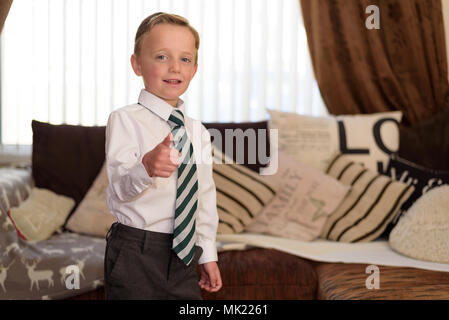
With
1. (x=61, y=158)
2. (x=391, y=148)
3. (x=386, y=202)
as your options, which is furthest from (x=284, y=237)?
(x=61, y=158)

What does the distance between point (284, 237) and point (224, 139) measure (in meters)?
0.58

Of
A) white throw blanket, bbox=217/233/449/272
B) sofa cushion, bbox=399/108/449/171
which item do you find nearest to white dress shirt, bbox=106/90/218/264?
white throw blanket, bbox=217/233/449/272

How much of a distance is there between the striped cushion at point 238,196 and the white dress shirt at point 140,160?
3.06 ft

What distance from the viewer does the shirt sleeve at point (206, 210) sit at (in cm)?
120

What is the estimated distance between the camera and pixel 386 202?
217cm

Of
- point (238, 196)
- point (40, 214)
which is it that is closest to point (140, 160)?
point (238, 196)

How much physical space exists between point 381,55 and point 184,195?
6.95ft

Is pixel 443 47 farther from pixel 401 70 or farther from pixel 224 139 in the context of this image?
pixel 224 139

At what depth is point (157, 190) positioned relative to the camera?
112 cm

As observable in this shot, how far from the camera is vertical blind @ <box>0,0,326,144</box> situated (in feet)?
9.73

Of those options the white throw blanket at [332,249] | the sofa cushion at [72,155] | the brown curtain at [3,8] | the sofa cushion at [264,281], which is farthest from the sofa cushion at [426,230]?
the brown curtain at [3,8]

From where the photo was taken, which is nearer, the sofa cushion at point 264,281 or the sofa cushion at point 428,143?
the sofa cushion at point 264,281
